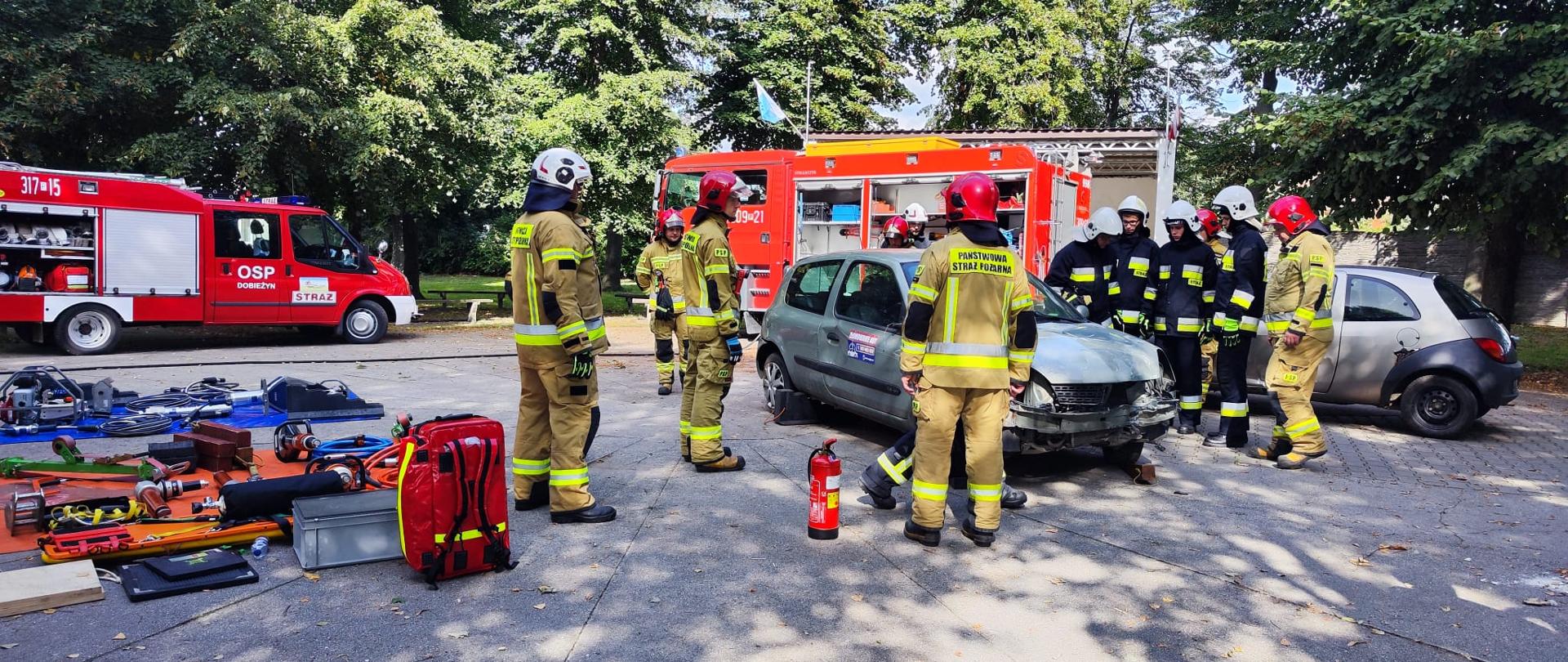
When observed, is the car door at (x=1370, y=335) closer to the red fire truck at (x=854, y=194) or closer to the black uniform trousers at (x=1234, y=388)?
the black uniform trousers at (x=1234, y=388)

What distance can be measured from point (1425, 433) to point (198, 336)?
16.5 metres

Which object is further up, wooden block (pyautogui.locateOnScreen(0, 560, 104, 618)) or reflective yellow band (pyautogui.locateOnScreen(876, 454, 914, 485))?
reflective yellow band (pyautogui.locateOnScreen(876, 454, 914, 485))

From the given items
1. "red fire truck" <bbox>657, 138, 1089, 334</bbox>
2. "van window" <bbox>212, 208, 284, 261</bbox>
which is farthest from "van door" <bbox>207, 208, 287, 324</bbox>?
"red fire truck" <bbox>657, 138, 1089, 334</bbox>

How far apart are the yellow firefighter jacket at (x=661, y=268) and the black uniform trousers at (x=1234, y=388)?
4453 millimetres

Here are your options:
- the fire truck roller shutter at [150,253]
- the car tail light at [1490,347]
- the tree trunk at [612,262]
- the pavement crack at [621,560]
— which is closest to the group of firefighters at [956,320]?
the pavement crack at [621,560]

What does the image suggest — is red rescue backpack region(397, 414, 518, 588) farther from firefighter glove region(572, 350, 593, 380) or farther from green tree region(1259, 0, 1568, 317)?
green tree region(1259, 0, 1568, 317)

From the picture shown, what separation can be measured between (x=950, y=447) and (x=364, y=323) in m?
12.2

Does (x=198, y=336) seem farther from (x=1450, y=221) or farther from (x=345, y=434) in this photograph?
(x=1450, y=221)

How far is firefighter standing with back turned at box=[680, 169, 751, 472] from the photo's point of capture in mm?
6453

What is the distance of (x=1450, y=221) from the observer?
41.8ft

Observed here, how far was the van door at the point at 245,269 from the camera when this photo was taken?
13273 millimetres

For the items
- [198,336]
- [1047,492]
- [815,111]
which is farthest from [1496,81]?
[198,336]

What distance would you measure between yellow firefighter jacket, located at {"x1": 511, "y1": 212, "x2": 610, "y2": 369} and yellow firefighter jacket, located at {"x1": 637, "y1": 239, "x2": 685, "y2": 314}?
2802mm

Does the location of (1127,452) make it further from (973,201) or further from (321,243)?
(321,243)
